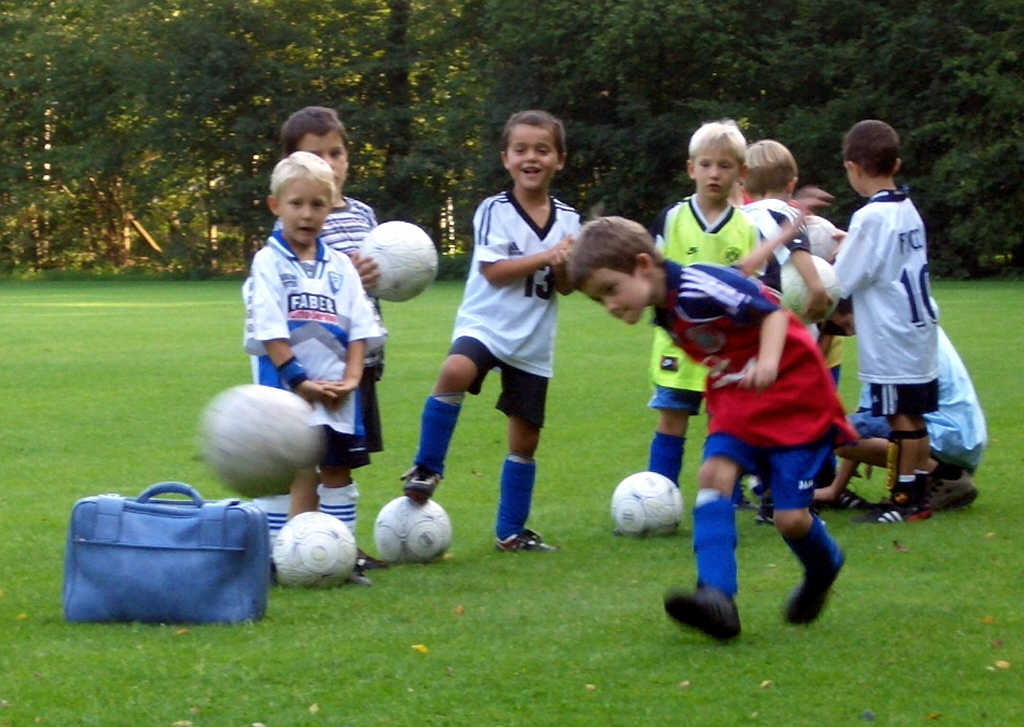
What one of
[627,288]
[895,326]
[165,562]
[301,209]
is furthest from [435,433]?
[895,326]

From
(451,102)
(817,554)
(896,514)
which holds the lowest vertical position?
(896,514)

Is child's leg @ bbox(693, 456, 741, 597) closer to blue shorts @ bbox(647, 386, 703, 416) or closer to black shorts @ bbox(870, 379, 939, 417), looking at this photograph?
blue shorts @ bbox(647, 386, 703, 416)

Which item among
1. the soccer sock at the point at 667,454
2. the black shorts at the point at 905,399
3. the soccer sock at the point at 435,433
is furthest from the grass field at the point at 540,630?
the black shorts at the point at 905,399

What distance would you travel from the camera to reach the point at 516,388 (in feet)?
24.2

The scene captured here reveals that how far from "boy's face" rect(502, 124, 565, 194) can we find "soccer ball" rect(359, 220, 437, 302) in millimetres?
544

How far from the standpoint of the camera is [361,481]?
379 inches

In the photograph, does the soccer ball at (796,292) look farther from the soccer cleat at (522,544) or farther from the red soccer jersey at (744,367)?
the red soccer jersey at (744,367)

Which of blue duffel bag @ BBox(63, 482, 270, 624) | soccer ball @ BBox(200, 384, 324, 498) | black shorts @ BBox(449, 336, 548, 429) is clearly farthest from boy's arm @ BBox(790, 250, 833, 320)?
blue duffel bag @ BBox(63, 482, 270, 624)

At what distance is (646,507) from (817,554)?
218 centimetres

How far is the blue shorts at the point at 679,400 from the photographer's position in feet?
25.7

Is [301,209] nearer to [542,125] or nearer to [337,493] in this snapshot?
[337,493]

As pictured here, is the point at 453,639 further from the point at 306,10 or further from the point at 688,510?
the point at 306,10

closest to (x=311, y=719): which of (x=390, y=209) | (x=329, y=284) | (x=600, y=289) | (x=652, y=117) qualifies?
(x=600, y=289)

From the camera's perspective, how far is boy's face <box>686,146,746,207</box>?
24.7 ft
